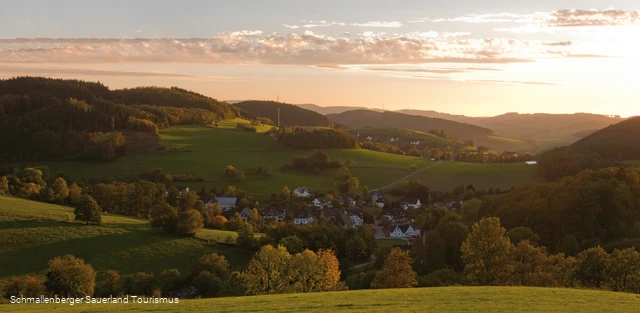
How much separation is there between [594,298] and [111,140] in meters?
106

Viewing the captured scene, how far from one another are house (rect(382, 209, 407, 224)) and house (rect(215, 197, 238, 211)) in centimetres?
2231

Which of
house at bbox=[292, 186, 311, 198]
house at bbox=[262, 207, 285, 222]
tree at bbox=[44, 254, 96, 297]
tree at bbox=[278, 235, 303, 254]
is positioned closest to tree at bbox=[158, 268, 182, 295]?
tree at bbox=[44, 254, 96, 297]

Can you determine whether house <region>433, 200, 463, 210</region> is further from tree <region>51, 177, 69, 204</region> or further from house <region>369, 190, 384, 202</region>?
tree <region>51, 177, 69, 204</region>

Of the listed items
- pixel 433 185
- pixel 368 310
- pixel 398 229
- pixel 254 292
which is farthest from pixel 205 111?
pixel 368 310

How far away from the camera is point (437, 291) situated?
24875mm

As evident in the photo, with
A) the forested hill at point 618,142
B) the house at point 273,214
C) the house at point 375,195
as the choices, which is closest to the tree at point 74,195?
the house at point 273,214

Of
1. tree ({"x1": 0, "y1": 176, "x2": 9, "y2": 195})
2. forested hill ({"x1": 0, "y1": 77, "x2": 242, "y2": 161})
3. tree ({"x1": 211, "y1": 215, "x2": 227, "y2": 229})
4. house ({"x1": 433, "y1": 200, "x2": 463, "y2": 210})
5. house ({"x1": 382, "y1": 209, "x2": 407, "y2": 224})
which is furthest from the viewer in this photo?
forested hill ({"x1": 0, "y1": 77, "x2": 242, "y2": 161})

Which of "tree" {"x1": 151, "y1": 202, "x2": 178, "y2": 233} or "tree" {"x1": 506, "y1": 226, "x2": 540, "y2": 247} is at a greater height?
"tree" {"x1": 506, "y1": 226, "x2": 540, "y2": 247}

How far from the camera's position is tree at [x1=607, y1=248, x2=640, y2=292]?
30.8 meters

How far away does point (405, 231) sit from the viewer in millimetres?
75750

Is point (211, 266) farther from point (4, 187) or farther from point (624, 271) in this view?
point (4, 187)

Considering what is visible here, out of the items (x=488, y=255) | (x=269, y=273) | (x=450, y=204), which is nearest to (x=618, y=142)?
(x=450, y=204)

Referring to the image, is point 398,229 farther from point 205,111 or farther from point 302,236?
point 205,111

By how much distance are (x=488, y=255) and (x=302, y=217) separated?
1855 inches
